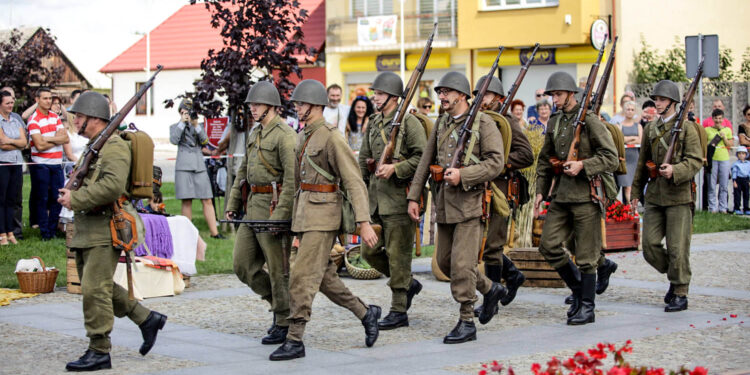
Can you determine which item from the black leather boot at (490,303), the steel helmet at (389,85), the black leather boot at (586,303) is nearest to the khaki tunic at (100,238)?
the steel helmet at (389,85)

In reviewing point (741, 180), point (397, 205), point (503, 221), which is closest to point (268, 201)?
point (397, 205)

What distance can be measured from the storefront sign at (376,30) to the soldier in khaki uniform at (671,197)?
30.1 m

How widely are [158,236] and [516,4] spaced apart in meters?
26.4

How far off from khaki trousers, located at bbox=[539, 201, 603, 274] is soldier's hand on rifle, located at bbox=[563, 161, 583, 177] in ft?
1.07

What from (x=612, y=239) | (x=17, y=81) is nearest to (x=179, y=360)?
(x=612, y=239)

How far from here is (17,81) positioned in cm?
3331

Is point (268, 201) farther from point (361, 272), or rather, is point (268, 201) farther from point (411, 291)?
point (361, 272)

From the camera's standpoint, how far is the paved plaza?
736 cm

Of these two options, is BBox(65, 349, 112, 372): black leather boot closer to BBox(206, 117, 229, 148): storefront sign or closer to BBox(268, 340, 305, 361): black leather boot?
BBox(268, 340, 305, 361): black leather boot

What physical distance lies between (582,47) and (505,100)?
25.6 m

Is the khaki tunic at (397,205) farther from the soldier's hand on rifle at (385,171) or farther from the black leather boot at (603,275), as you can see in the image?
the black leather boot at (603,275)

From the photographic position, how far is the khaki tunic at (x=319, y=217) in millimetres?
7746

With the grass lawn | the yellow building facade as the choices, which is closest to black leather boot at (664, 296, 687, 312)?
the grass lawn

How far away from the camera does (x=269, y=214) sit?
328 inches
